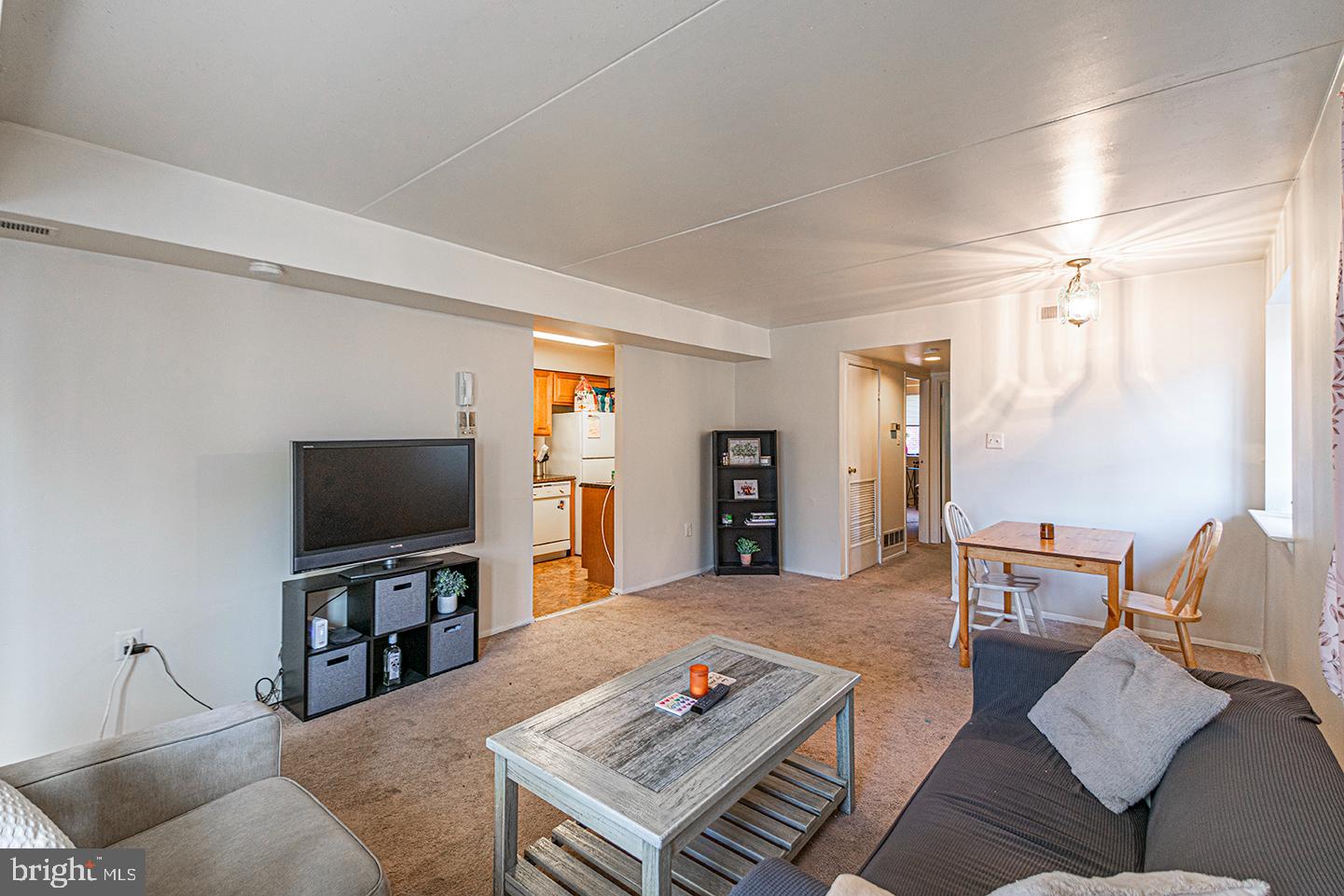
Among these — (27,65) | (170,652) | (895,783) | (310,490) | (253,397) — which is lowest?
(895,783)

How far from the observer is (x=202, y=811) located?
4.63 ft

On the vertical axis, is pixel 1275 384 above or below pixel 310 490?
above

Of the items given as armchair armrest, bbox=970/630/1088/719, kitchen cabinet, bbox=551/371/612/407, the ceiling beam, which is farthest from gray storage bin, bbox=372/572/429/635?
kitchen cabinet, bbox=551/371/612/407

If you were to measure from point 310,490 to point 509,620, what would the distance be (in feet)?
5.48

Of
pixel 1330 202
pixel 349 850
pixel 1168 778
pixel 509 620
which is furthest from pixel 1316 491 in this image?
pixel 509 620

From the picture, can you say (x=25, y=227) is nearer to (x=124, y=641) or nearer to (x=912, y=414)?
(x=124, y=641)

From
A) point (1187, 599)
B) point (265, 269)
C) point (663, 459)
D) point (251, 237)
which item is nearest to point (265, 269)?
point (265, 269)

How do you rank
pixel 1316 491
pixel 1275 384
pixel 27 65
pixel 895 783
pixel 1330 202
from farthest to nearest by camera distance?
pixel 1275 384
pixel 895 783
pixel 1316 491
pixel 1330 202
pixel 27 65

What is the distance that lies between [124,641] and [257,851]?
1951mm

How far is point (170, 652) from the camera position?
105 inches

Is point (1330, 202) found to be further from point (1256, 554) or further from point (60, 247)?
point (60, 247)

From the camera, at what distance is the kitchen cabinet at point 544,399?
6.37 meters

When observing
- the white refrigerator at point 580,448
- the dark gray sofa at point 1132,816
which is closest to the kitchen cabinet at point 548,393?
the white refrigerator at point 580,448

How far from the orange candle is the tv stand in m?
1.89
